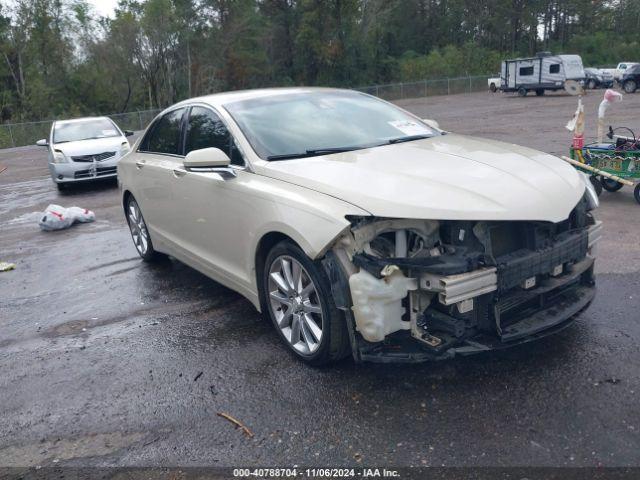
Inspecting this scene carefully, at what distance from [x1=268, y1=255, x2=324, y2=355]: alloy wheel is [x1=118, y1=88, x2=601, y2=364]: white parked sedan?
0.4 inches

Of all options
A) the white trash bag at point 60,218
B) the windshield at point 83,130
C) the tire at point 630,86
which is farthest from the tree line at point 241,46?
the white trash bag at point 60,218

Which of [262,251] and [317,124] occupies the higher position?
[317,124]

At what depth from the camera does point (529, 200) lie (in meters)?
3.56

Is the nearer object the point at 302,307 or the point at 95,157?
the point at 302,307

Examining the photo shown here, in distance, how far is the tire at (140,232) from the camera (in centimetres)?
669

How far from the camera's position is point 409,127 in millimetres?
5191

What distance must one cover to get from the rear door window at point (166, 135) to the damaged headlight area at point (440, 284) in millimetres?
2703

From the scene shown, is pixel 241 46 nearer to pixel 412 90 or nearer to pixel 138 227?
pixel 412 90

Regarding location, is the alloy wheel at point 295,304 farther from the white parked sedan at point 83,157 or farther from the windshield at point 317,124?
the white parked sedan at point 83,157

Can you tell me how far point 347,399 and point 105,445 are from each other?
139 centimetres

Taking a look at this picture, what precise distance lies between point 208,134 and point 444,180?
2.23 m

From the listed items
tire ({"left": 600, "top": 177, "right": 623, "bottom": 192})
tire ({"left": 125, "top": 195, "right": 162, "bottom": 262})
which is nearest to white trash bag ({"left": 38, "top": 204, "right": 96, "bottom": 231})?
tire ({"left": 125, "top": 195, "right": 162, "bottom": 262})

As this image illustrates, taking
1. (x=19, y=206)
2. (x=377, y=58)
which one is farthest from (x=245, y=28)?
(x=19, y=206)

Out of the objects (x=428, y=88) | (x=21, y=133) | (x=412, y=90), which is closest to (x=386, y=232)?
(x=21, y=133)
